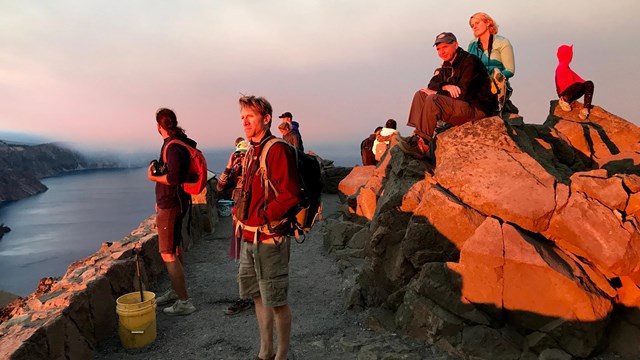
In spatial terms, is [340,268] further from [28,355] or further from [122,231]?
[122,231]

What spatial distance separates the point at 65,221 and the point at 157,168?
15781 centimetres

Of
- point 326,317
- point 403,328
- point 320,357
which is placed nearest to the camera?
point 320,357

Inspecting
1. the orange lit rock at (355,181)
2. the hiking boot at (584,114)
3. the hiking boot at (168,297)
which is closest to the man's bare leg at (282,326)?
the hiking boot at (168,297)

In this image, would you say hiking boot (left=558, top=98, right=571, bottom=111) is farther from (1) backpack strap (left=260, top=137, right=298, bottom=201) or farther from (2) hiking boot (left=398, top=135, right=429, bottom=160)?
(1) backpack strap (left=260, top=137, right=298, bottom=201)

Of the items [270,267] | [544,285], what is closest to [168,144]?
[270,267]

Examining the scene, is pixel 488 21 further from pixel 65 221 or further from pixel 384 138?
pixel 65 221

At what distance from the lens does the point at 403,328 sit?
15.4 feet

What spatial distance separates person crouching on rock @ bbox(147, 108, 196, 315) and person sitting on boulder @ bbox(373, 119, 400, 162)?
9.92m

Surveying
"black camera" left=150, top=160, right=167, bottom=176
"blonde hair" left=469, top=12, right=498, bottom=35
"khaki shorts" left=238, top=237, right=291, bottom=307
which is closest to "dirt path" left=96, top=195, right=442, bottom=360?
"khaki shorts" left=238, top=237, right=291, bottom=307

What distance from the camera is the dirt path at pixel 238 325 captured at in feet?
14.8

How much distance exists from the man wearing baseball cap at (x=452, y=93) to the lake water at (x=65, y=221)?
240 feet

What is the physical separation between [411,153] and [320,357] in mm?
3522

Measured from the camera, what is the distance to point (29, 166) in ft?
452

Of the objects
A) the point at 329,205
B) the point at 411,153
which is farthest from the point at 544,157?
the point at 329,205
